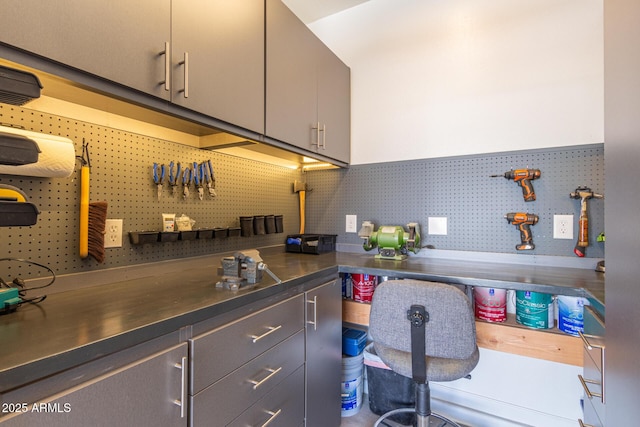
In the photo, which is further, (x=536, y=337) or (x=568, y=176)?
(x=568, y=176)

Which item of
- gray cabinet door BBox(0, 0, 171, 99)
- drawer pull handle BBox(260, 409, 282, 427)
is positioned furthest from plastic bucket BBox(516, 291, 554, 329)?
gray cabinet door BBox(0, 0, 171, 99)

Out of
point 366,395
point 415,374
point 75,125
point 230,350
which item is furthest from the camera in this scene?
point 366,395

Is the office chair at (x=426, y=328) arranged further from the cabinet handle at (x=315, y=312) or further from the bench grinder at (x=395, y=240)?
the bench grinder at (x=395, y=240)

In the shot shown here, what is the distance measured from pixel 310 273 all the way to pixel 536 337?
1085 millimetres

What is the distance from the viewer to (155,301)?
0.92m

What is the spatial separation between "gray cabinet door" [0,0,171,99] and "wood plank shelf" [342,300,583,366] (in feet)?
5.87

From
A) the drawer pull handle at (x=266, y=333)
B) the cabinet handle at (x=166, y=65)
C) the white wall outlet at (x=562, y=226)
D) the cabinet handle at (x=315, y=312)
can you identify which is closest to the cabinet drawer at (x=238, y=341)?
the drawer pull handle at (x=266, y=333)

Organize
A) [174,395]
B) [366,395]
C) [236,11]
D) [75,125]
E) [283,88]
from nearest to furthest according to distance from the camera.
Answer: [174,395] < [75,125] < [236,11] < [283,88] < [366,395]

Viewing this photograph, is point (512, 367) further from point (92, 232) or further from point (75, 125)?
point (75, 125)

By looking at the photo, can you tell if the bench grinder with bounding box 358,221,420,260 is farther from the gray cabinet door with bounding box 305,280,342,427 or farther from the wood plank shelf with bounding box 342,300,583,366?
the wood plank shelf with bounding box 342,300,583,366

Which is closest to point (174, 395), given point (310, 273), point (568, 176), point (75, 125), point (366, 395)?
point (310, 273)

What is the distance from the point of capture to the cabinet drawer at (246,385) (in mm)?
836

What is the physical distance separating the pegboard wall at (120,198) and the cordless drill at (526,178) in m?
1.66

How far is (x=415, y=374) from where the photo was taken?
1.20 meters
